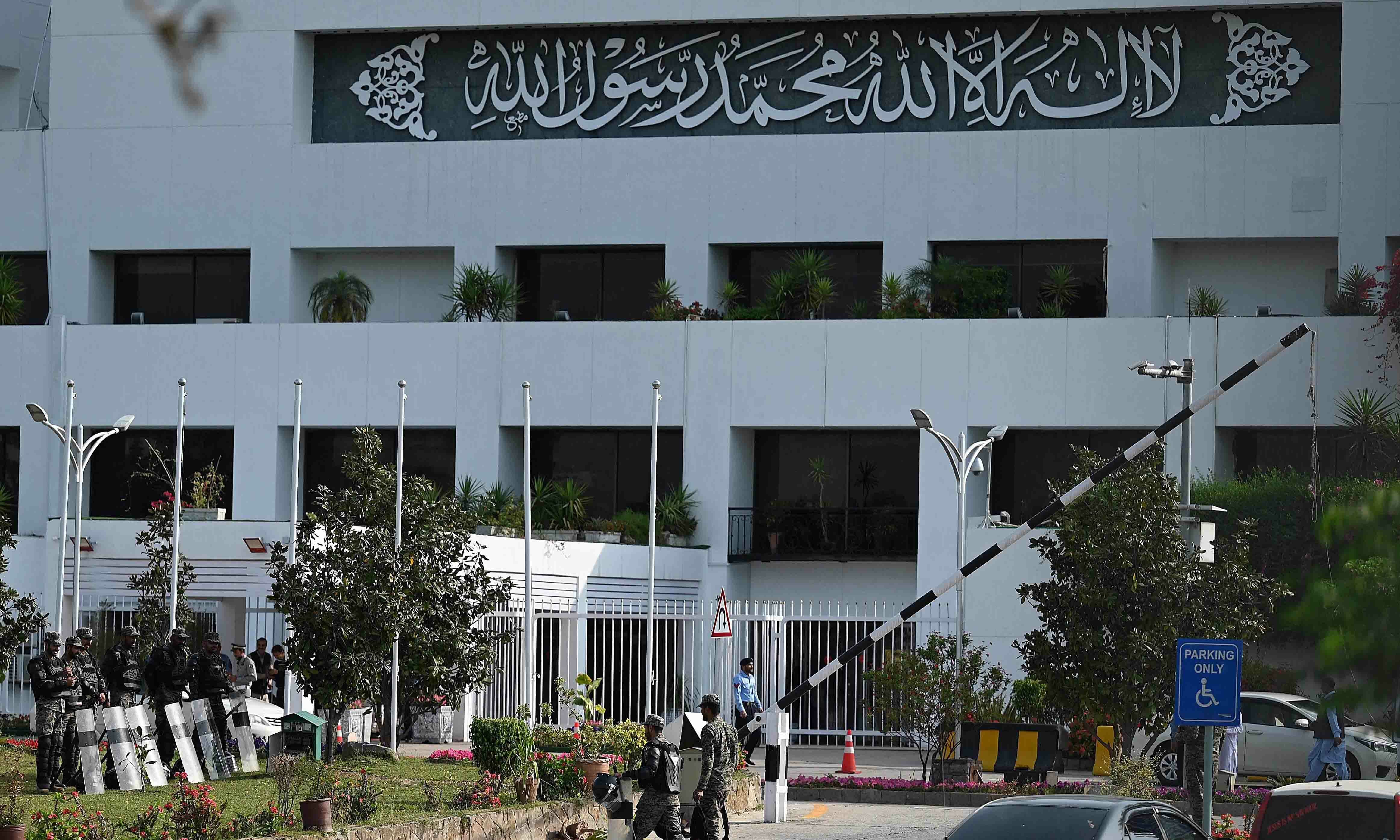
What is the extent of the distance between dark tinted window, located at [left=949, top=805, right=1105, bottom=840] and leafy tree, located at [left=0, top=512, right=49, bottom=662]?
16.7m

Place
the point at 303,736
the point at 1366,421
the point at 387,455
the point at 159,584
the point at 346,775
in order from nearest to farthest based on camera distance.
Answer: the point at 346,775 < the point at 303,736 < the point at 159,584 < the point at 1366,421 < the point at 387,455

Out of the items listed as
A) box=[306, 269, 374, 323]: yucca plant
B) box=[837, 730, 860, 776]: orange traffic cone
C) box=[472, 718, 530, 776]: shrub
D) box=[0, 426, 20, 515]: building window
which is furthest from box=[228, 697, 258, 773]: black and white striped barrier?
box=[0, 426, 20, 515]: building window

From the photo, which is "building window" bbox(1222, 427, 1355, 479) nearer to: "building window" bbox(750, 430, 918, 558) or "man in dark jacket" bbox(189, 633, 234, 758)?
"building window" bbox(750, 430, 918, 558)

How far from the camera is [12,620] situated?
83.3ft

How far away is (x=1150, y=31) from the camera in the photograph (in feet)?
130

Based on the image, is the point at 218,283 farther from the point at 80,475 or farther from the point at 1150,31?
the point at 1150,31

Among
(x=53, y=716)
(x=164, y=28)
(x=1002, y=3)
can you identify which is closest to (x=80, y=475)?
(x=53, y=716)

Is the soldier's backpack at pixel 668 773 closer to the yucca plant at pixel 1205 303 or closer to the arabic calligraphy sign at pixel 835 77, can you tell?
the yucca plant at pixel 1205 303

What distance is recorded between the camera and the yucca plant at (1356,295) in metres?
36.4

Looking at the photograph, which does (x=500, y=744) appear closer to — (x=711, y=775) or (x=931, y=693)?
(x=711, y=775)

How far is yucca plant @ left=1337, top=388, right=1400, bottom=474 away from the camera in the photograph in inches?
1363

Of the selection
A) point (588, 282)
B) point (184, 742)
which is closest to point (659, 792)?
point (184, 742)

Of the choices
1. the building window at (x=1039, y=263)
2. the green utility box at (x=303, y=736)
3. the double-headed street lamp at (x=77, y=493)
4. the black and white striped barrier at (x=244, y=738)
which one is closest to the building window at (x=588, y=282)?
the building window at (x=1039, y=263)

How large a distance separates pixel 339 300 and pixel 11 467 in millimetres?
8513
